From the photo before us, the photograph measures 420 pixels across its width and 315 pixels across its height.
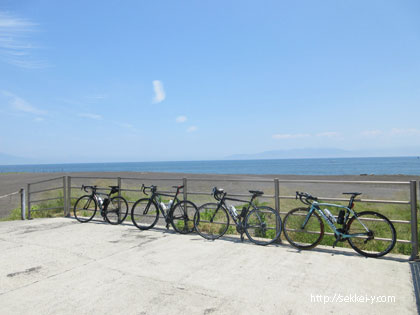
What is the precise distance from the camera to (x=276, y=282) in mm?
4430

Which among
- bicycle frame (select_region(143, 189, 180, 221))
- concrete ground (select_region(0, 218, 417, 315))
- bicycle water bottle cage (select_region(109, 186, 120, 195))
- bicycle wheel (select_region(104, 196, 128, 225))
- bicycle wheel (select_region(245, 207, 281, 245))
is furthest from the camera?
bicycle water bottle cage (select_region(109, 186, 120, 195))

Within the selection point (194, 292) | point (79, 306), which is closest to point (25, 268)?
point (79, 306)

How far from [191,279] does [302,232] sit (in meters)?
3.25

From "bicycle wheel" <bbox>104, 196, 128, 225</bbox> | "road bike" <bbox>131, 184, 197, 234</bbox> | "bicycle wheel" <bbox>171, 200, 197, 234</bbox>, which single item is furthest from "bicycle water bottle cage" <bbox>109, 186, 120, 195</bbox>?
"bicycle wheel" <bbox>171, 200, 197, 234</bbox>

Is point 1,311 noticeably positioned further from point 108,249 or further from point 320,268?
point 320,268

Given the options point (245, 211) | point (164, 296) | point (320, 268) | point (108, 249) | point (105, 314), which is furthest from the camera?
point (245, 211)

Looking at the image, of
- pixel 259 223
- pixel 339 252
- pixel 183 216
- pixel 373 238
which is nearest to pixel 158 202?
pixel 183 216

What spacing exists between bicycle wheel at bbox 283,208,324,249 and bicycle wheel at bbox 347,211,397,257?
0.62 m

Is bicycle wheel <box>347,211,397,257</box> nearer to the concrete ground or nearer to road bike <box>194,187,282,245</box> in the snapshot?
the concrete ground

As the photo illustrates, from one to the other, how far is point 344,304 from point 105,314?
2933mm

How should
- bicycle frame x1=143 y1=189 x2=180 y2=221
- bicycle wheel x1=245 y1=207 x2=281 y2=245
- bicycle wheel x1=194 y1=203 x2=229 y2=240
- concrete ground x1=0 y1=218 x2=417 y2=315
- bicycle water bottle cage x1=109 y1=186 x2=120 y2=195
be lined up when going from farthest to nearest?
bicycle water bottle cage x1=109 y1=186 x2=120 y2=195
bicycle frame x1=143 y1=189 x2=180 y2=221
bicycle wheel x1=194 y1=203 x2=229 y2=240
bicycle wheel x1=245 y1=207 x2=281 y2=245
concrete ground x1=0 y1=218 x2=417 y2=315

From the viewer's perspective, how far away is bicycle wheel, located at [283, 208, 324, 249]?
6082mm

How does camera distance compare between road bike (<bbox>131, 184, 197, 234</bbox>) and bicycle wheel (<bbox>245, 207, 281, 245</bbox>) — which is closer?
bicycle wheel (<bbox>245, 207, 281, 245</bbox>)

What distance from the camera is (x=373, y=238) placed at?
5.62m
